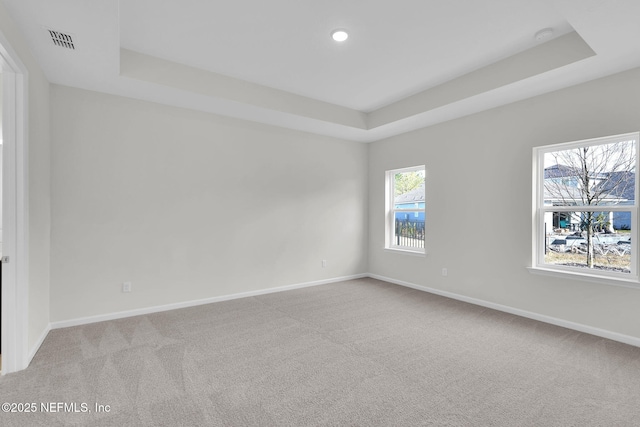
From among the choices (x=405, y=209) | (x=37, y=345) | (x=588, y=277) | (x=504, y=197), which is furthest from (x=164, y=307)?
(x=588, y=277)

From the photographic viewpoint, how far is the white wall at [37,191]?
8.36 ft

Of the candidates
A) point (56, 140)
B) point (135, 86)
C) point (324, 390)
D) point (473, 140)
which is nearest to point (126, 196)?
point (56, 140)

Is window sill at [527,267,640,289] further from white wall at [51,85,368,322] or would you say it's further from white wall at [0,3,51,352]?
white wall at [0,3,51,352]

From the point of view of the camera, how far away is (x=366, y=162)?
5879mm

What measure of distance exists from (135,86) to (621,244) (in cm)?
514

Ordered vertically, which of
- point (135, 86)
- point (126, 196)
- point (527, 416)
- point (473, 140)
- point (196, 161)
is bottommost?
point (527, 416)

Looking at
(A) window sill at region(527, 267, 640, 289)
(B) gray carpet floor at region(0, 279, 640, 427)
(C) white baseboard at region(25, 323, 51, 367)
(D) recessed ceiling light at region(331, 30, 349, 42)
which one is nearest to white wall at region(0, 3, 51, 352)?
(C) white baseboard at region(25, 323, 51, 367)

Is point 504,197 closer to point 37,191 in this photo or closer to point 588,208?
point 588,208

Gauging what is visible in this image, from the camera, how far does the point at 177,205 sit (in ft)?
13.0

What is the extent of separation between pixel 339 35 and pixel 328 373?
2.82 metres

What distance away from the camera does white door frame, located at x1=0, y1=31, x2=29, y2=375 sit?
2293 mm

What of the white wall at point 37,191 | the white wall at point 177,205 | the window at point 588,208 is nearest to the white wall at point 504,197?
the window at point 588,208

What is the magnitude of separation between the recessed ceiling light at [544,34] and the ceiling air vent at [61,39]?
12.7 ft

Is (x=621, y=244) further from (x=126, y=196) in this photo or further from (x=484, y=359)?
(x=126, y=196)
